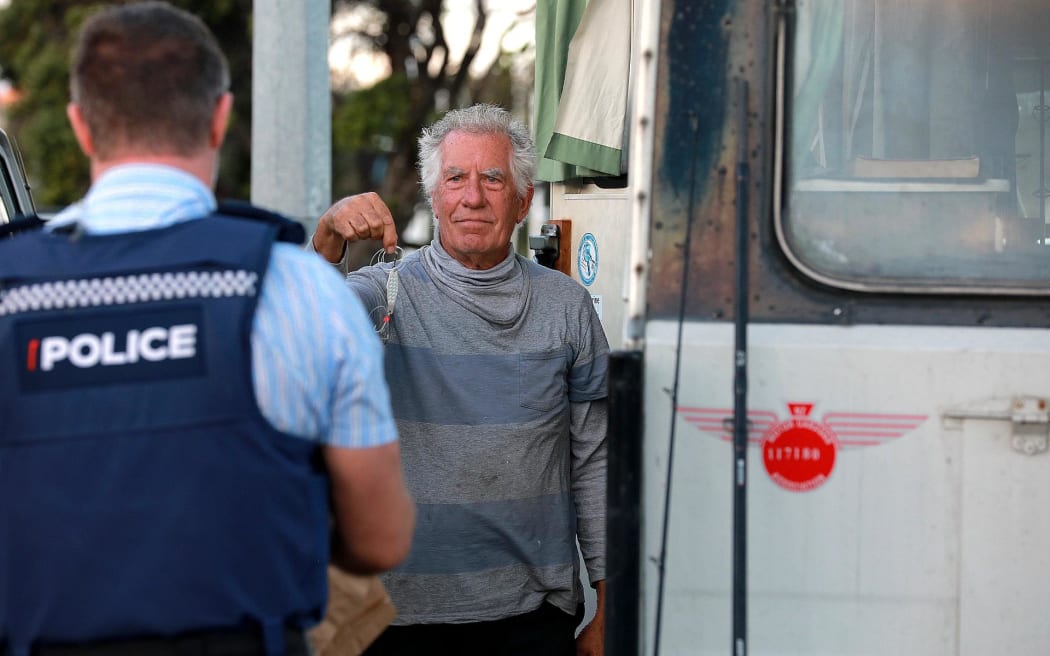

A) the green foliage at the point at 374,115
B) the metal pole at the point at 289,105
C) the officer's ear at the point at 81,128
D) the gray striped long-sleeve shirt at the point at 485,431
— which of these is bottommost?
the gray striped long-sleeve shirt at the point at 485,431

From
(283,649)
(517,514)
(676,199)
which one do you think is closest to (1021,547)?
(676,199)

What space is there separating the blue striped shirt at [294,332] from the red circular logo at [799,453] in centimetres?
77

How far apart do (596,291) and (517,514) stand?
0.65 m

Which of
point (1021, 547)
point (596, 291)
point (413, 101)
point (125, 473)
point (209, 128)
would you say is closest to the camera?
point (125, 473)

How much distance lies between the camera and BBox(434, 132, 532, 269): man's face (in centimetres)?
293

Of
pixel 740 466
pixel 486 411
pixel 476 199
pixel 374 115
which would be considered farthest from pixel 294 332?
pixel 374 115

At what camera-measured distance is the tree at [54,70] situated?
1359cm

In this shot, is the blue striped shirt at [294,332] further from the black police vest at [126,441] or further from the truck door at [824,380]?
the truck door at [824,380]

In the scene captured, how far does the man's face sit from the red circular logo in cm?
96

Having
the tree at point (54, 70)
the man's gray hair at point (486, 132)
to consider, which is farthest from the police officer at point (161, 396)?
the tree at point (54, 70)

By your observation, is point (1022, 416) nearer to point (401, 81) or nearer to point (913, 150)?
point (913, 150)

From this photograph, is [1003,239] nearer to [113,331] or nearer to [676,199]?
[676,199]

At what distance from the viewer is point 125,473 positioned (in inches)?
66.1

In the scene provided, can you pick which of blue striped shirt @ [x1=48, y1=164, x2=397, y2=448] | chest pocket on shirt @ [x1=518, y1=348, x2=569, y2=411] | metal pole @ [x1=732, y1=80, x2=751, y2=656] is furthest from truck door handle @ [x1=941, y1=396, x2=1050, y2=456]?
blue striped shirt @ [x1=48, y1=164, x2=397, y2=448]
